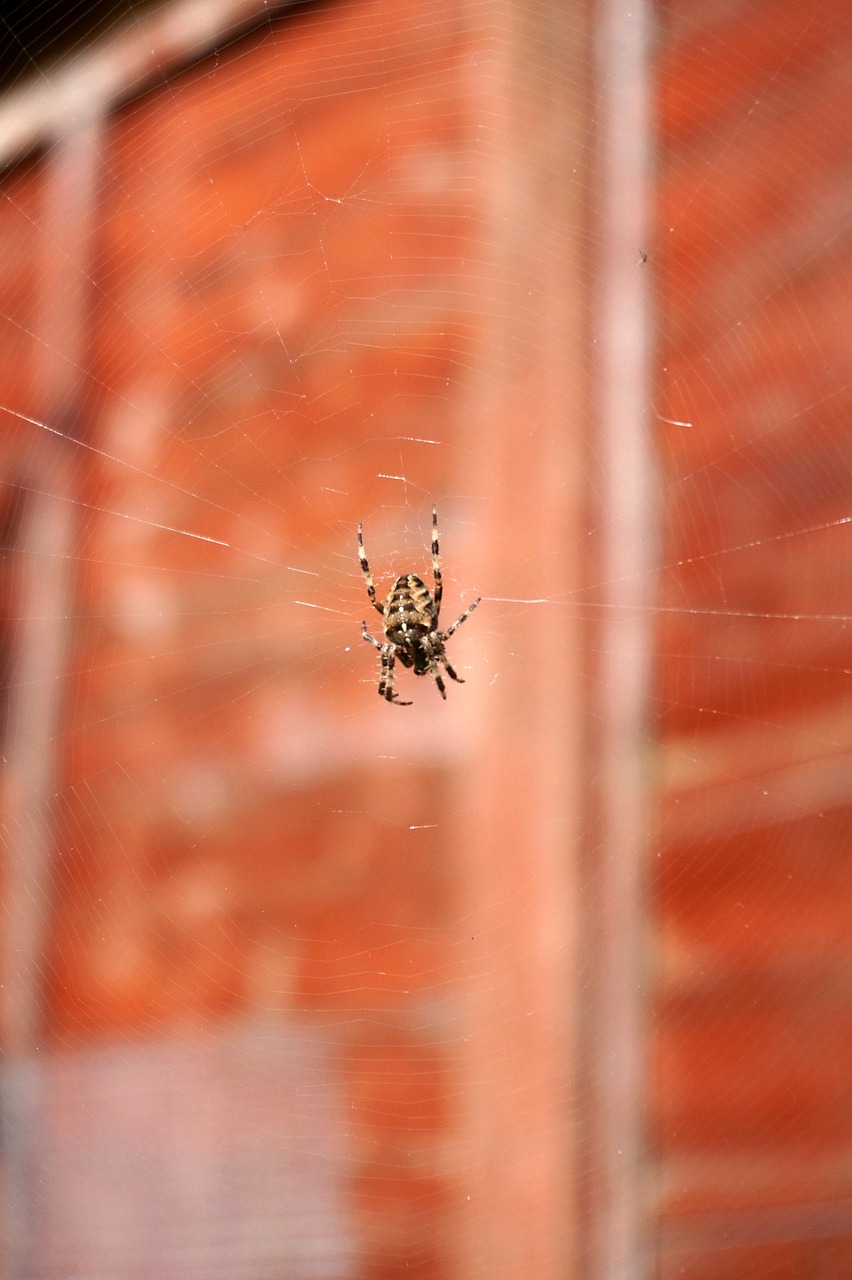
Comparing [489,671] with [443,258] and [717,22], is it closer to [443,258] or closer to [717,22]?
[443,258]

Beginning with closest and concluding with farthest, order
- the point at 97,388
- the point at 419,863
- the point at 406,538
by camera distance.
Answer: the point at 419,863 → the point at 406,538 → the point at 97,388

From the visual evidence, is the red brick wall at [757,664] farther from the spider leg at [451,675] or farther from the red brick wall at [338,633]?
the spider leg at [451,675]

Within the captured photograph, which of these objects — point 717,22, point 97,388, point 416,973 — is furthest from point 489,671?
point 717,22

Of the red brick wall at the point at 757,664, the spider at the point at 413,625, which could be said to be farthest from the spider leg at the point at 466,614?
the red brick wall at the point at 757,664

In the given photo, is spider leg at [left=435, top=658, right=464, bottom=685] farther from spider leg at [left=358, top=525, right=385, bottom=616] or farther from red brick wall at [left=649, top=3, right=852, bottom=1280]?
red brick wall at [left=649, top=3, right=852, bottom=1280]

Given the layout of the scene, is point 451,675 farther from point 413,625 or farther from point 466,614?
point 413,625

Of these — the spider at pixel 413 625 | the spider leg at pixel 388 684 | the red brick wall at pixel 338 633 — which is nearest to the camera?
the red brick wall at pixel 338 633
